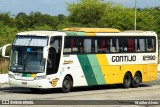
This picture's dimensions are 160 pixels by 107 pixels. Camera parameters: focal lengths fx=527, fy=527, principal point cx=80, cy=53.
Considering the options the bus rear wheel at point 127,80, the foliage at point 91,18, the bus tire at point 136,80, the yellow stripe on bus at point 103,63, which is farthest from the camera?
the foliage at point 91,18

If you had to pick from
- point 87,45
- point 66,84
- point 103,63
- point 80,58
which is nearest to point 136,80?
point 103,63

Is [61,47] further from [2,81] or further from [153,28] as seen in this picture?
[153,28]

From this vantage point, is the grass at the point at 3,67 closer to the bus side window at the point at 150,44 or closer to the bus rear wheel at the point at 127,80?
the bus rear wheel at the point at 127,80

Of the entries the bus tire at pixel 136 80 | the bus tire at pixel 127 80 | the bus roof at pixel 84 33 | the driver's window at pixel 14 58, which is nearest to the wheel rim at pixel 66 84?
the bus roof at pixel 84 33

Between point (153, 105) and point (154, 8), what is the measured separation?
90497 millimetres

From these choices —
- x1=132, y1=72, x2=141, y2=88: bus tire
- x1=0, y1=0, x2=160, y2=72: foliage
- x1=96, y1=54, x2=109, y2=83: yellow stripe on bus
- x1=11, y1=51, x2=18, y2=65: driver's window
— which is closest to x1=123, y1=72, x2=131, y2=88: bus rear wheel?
x1=132, y1=72, x2=141, y2=88: bus tire

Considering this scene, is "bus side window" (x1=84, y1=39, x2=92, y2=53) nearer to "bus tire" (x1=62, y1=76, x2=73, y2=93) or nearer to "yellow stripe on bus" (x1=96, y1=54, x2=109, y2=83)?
"yellow stripe on bus" (x1=96, y1=54, x2=109, y2=83)

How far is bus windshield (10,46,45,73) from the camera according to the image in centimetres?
2284

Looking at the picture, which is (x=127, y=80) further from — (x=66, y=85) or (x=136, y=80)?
(x=66, y=85)

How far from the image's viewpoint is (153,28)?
81938mm

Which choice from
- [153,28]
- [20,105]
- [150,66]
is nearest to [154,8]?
[153,28]

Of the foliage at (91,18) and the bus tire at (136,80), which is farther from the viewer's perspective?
the foliage at (91,18)

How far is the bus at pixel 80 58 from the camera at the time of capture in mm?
22969

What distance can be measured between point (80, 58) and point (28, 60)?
283 centimetres
